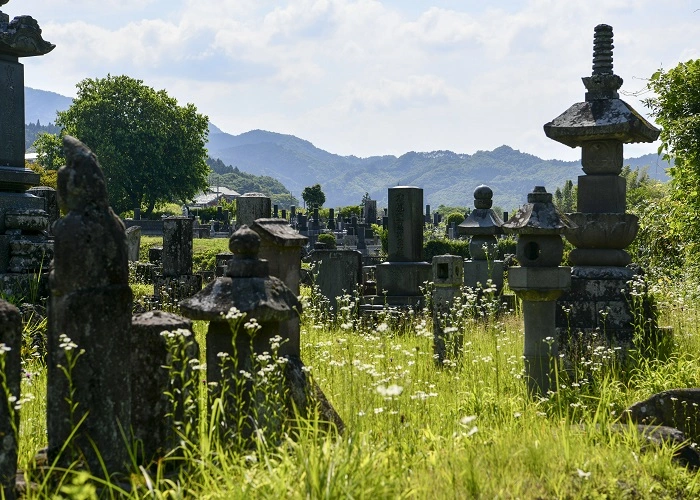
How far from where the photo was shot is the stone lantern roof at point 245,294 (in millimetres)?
5369

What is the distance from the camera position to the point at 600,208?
10.2 m

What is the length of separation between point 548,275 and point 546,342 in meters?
0.65

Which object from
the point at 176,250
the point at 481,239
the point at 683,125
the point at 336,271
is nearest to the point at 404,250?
the point at 336,271

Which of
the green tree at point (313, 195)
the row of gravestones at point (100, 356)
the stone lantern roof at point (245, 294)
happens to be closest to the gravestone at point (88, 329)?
the row of gravestones at point (100, 356)

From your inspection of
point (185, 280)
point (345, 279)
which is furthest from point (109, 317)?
point (185, 280)

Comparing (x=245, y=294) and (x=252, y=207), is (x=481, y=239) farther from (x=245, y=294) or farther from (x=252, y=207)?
(x=245, y=294)

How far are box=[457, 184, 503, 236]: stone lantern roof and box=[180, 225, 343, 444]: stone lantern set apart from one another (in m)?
12.4

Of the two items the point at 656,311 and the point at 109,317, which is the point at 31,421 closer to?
the point at 109,317

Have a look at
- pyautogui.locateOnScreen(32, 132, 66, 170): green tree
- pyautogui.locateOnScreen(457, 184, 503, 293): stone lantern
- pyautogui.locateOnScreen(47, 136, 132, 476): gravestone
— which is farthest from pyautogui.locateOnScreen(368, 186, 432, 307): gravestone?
pyautogui.locateOnScreen(32, 132, 66, 170): green tree

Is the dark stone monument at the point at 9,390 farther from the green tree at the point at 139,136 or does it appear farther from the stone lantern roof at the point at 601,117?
the green tree at the point at 139,136

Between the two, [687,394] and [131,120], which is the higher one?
[131,120]

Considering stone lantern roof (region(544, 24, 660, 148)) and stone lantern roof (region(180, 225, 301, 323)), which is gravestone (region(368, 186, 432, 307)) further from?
stone lantern roof (region(180, 225, 301, 323))

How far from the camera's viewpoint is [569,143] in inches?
409

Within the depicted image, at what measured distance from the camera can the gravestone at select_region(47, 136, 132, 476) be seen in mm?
4438
